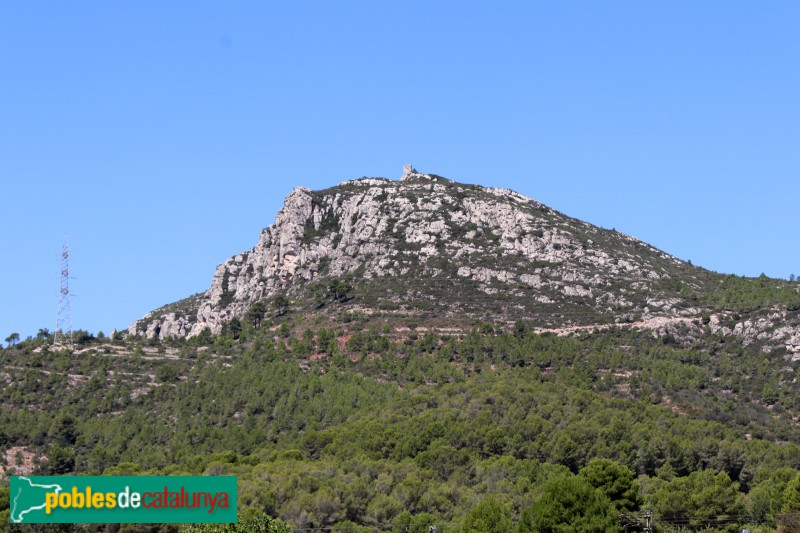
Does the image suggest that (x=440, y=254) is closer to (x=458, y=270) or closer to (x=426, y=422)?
(x=458, y=270)

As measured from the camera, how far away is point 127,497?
43812 millimetres

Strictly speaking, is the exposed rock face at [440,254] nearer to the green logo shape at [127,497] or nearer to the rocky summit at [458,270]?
the rocky summit at [458,270]

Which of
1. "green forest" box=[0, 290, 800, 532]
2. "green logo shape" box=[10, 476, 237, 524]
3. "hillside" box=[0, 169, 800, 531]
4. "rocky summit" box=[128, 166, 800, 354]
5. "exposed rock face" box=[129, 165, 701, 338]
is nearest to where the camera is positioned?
"green logo shape" box=[10, 476, 237, 524]

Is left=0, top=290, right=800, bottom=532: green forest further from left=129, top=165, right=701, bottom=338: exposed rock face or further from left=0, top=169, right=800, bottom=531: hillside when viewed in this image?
left=129, top=165, right=701, bottom=338: exposed rock face

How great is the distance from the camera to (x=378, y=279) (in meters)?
151

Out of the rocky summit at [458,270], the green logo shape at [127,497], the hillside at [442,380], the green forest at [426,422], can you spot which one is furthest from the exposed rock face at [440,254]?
the green logo shape at [127,497]

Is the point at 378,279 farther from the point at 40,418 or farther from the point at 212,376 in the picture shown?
the point at 40,418

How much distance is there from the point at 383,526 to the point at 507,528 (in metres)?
12.0

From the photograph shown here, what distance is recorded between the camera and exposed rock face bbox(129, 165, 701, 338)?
5832 inches

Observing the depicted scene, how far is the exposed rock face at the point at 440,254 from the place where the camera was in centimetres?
14812

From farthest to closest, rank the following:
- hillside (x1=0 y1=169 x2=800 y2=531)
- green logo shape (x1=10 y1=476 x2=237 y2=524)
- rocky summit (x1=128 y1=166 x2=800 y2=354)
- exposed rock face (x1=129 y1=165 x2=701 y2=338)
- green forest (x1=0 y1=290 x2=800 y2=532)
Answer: exposed rock face (x1=129 y1=165 x2=701 y2=338), rocky summit (x1=128 y1=166 x2=800 y2=354), hillside (x1=0 y1=169 x2=800 y2=531), green forest (x1=0 y1=290 x2=800 y2=532), green logo shape (x1=10 y1=476 x2=237 y2=524)

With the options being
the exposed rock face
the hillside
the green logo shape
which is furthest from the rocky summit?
the green logo shape

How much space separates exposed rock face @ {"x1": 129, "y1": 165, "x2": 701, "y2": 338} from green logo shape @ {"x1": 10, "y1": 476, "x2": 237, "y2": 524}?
101 metres

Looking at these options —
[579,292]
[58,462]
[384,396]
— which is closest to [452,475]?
[384,396]
